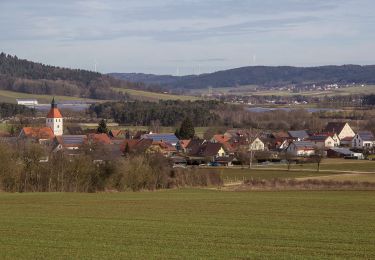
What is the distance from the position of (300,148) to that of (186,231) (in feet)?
220

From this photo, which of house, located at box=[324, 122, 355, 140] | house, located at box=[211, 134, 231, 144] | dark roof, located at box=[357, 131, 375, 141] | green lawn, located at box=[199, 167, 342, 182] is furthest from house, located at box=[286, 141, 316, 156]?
green lawn, located at box=[199, 167, 342, 182]

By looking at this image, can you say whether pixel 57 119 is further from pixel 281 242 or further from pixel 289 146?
pixel 281 242

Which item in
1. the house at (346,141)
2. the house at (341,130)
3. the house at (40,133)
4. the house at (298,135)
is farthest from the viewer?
the house at (341,130)

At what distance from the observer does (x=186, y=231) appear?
18.7m

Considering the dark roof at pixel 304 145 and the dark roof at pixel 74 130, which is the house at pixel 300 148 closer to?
the dark roof at pixel 304 145

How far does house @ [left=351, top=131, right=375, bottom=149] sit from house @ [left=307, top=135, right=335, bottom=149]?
10.9 ft

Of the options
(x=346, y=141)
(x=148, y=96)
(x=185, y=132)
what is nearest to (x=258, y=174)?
(x=185, y=132)

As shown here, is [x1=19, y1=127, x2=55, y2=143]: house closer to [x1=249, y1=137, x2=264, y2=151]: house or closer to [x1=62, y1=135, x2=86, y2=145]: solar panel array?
[x1=62, y1=135, x2=86, y2=145]: solar panel array

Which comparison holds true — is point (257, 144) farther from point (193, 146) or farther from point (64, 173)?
point (64, 173)

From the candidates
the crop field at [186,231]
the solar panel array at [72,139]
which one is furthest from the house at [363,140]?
the crop field at [186,231]

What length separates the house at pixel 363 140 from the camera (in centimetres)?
9276

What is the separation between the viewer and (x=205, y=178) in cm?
4975

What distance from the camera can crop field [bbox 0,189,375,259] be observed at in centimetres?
1503

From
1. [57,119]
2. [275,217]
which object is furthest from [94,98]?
[275,217]
